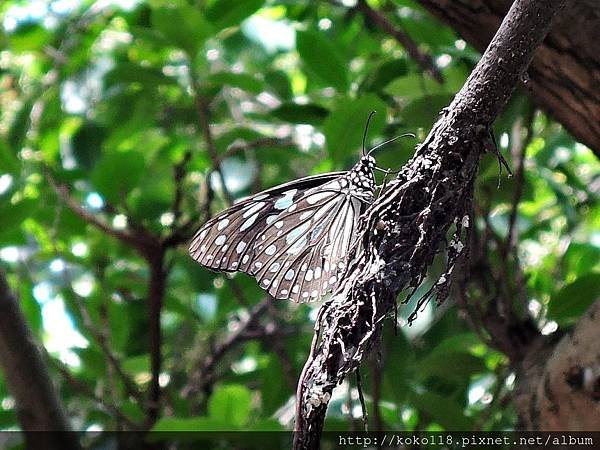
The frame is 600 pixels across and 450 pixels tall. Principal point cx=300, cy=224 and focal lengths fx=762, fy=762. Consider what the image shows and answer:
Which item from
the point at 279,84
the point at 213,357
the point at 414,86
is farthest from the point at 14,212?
the point at 414,86

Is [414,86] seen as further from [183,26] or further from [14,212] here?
[14,212]

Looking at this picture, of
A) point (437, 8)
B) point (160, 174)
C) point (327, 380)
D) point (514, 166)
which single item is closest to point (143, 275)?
point (160, 174)

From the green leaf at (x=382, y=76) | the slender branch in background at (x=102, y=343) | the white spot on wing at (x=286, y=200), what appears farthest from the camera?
the green leaf at (x=382, y=76)

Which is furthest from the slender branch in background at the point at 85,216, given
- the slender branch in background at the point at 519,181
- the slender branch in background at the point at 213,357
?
the slender branch in background at the point at 519,181

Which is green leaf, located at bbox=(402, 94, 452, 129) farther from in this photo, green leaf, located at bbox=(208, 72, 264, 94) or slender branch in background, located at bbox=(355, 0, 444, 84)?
green leaf, located at bbox=(208, 72, 264, 94)

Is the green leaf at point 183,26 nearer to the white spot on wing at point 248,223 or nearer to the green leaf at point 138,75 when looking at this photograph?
the green leaf at point 138,75

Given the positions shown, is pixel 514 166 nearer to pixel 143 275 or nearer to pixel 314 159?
pixel 314 159
